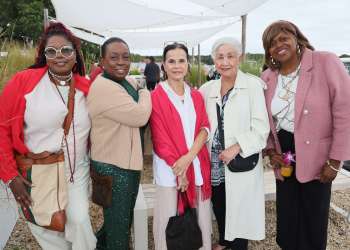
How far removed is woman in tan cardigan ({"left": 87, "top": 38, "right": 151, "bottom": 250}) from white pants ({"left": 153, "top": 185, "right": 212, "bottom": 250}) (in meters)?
0.23

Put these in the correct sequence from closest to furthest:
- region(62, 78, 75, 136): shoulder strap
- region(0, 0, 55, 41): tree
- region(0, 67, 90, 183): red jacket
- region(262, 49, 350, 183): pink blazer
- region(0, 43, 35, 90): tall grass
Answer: region(0, 67, 90, 183): red jacket, region(62, 78, 75, 136): shoulder strap, region(262, 49, 350, 183): pink blazer, region(0, 43, 35, 90): tall grass, region(0, 0, 55, 41): tree

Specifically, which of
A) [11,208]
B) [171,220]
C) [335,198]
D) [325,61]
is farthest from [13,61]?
[335,198]

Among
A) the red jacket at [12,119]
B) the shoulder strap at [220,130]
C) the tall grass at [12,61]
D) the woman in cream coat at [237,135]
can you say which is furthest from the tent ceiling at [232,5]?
the red jacket at [12,119]

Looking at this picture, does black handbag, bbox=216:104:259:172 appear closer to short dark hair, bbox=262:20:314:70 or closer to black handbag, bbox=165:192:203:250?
black handbag, bbox=165:192:203:250

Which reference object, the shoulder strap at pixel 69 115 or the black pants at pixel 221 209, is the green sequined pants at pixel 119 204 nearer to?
the shoulder strap at pixel 69 115

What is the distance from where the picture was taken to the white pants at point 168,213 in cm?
253

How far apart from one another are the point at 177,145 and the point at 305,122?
3.08 feet

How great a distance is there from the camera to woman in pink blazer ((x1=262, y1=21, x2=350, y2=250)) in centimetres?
243

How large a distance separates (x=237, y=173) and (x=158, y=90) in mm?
876

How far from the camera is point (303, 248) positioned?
277cm

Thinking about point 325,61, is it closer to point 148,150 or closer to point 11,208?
point 148,150

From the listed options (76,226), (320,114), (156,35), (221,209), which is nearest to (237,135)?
(320,114)

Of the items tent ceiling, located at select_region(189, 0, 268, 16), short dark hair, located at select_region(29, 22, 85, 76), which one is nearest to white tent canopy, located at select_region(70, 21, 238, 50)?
tent ceiling, located at select_region(189, 0, 268, 16)

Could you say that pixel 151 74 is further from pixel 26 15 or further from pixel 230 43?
pixel 230 43
